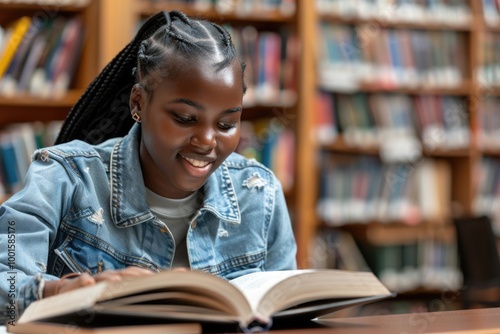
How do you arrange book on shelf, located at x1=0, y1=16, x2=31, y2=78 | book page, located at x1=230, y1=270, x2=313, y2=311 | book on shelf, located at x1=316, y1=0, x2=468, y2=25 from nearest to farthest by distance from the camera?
book page, located at x1=230, y1=270, x2=313, y2=311 → book on shelf, located at x1=0, y1=16, x2=31, y2=78 → book on shelf, located at x1=316, y1=0, x2=468, y2=25

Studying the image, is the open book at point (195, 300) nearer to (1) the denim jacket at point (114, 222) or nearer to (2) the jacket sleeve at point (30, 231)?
(2) the jacket sleeve at point (30, 231)

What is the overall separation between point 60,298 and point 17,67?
198 centimetres

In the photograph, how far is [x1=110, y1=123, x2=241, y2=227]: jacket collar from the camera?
1.16 metres

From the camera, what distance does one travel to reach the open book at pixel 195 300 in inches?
30.1

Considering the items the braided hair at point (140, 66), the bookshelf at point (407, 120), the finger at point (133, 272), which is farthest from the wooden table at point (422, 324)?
the bookshelf at point (407, 120)

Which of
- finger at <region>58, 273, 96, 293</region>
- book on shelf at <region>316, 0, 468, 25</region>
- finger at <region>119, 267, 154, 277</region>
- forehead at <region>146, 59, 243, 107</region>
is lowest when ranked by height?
finger at <region>58, 273, 96, 293</region>

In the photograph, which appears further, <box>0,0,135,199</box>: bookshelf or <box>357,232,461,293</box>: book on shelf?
<box>357,232,461,293</box>: book on shelf

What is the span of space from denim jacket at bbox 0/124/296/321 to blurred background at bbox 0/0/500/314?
1.52m

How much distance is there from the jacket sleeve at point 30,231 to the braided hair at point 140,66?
0.20m

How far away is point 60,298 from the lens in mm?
805

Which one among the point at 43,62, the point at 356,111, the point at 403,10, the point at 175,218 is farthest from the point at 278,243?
the point at 403,10

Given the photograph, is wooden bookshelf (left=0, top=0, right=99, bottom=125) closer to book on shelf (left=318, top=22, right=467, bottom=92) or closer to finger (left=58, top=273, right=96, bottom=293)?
book on shelf (left=318, top=22, right=467, bottom=92)

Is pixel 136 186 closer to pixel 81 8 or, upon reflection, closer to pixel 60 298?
pixel 60 298

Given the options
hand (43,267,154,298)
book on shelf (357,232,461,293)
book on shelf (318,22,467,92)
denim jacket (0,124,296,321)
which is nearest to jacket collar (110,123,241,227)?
denim jacket (0,124,296,321)
